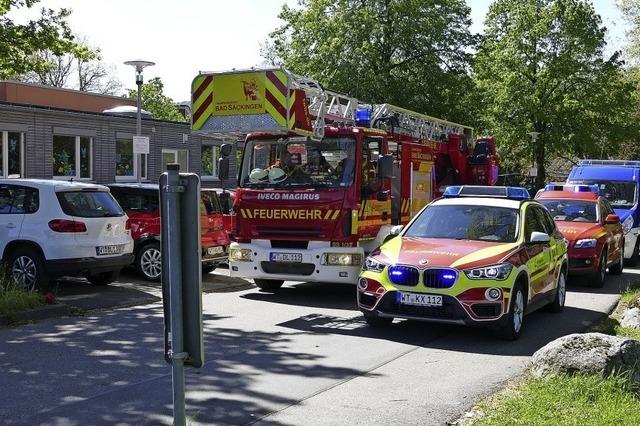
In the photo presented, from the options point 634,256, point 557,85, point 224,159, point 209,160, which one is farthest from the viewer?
point 557,85

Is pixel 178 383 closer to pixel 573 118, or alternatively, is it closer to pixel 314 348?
pixel 314 348

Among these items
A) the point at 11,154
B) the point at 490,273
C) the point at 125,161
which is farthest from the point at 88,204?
the point at 125,161

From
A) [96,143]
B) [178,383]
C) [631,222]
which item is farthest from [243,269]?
[96,143]

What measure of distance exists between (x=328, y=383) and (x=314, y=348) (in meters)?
1.49

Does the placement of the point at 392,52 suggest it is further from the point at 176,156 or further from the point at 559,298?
the point at 559,298

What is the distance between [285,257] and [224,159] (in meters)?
1.98

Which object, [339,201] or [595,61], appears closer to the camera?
[339,201]

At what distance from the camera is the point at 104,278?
12.1 metres

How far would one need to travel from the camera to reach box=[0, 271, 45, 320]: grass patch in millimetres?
8839

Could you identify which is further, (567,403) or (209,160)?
(209,160)

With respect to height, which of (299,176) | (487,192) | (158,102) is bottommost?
(487,192)

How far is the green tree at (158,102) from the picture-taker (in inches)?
2197

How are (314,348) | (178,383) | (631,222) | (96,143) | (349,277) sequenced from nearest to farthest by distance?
(178,383), (314,348), (349,277), (631,222), (96,143)

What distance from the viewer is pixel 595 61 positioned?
134 ft
